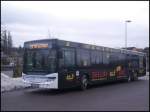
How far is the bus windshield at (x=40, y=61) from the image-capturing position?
1773 centimetres

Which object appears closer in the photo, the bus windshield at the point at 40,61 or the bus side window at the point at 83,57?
the bus windshield at the point at 40,61

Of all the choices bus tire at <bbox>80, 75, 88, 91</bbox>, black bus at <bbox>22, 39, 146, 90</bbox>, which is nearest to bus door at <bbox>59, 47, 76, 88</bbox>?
black bus at <bbox>22, 39, 146, 90</bbox>

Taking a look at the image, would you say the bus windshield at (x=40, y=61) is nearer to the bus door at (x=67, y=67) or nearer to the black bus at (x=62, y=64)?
the black bus at (x=62, y=64)

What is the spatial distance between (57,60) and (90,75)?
4.12 m

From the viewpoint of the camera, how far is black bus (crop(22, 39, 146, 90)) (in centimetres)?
1769

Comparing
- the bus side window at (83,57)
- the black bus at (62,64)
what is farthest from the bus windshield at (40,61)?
the bus side window at (83,57)

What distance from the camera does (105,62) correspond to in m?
24.1

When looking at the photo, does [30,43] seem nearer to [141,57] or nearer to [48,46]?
[48,46]

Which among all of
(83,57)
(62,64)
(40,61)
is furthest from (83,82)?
(40,61)

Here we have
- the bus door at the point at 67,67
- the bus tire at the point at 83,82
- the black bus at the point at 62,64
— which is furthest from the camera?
the bus tire at the point at 83,82

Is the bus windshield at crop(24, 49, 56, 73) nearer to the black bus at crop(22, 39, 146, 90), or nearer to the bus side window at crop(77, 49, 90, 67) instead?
the black bus at crop(22, 39, 146, 90)

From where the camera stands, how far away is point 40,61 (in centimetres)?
1802

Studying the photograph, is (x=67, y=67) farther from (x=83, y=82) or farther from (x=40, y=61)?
(x=83, y=82)

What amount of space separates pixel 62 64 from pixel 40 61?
1146 millimetres
